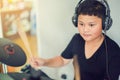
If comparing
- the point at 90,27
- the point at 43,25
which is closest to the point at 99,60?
the point at 90,27

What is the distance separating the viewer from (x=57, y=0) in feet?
3.41

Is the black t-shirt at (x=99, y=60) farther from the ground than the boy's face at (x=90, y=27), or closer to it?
closer to it

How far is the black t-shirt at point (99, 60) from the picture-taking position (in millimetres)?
983

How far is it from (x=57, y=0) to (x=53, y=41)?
0.20m

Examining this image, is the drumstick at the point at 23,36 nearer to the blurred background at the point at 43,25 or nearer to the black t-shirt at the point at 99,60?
the blurred background at the point at 43,25

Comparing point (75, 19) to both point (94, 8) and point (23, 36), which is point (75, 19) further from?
point (23, 36)

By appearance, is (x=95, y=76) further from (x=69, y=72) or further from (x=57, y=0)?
(x=57, y=0)

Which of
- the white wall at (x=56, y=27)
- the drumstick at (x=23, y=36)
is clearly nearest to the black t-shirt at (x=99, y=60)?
the white wall at (x=56, y=27)

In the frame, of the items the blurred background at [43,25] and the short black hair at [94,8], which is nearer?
the short black hair at [94,8]

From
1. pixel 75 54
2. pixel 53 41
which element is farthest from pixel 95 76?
pixel 53 41

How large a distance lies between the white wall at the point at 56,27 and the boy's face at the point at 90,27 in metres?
0.06

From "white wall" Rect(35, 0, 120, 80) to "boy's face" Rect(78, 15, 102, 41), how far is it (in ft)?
0.21

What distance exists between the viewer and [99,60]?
3.29 feet

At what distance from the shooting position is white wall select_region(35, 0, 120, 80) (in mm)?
1003
